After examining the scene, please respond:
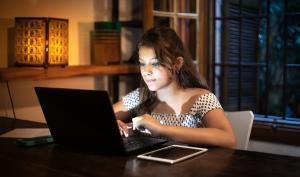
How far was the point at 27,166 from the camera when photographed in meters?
1.27

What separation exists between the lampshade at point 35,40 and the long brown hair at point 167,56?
54 centimetres

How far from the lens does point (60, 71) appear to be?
2.23 meters

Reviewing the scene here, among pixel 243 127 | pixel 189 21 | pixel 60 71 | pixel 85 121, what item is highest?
pixel 189 21

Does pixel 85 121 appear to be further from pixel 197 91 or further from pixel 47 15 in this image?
pixel 47 15

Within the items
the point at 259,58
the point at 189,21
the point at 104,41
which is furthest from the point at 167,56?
the point at 259,58

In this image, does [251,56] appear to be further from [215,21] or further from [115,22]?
[115,22]

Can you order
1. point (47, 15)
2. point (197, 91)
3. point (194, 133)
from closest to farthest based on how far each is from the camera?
point (194, 133)
point (197, 91)
point (47, 15)

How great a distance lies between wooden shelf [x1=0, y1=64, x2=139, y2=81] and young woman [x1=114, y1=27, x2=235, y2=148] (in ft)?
1.57

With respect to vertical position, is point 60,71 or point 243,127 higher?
point 60,71

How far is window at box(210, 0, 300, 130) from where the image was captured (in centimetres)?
271

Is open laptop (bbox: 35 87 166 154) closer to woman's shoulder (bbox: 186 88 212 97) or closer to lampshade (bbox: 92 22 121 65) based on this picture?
woman's shoulder (bbox: 186 88 212 97)

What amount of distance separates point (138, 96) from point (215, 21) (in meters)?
1.25

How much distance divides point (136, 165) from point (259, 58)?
187 cm

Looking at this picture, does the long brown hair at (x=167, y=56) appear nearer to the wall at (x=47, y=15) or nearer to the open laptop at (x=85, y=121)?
the open laptop at (x=85, y=121)
